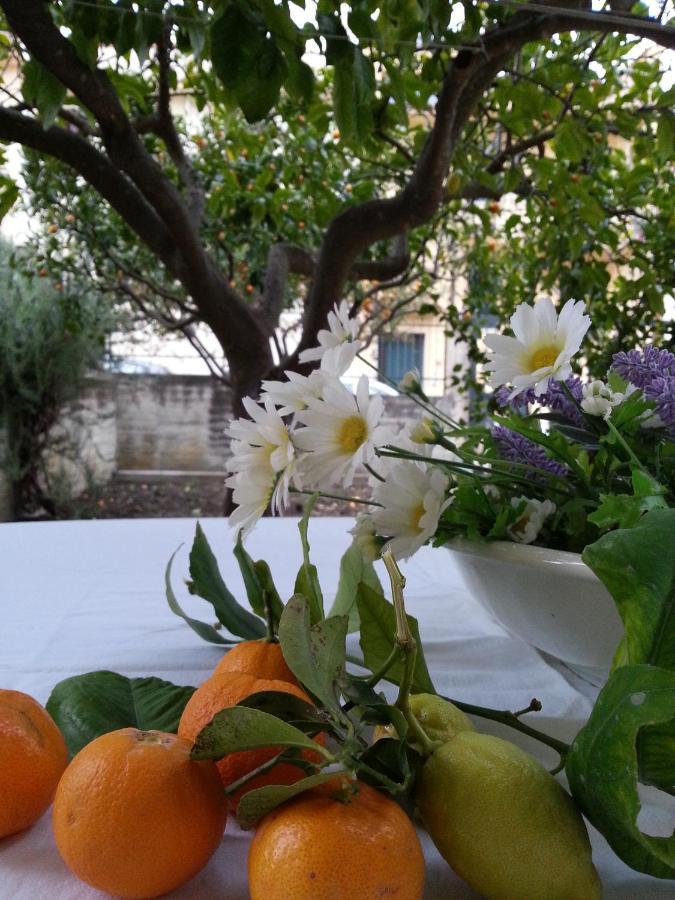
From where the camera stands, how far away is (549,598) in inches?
14.6

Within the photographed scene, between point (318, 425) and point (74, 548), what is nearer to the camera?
point (318, 425)

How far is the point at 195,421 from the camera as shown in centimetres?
480

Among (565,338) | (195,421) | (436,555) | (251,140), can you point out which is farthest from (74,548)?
(195,421)

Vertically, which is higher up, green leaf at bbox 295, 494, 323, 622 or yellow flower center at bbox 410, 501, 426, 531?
yellow flower center at bbox 410, 501, 426, 531

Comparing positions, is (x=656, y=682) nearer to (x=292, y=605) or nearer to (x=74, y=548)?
(x=292, y=605)

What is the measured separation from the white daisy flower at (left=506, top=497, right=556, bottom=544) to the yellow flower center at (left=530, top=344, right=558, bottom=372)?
0.07 meters

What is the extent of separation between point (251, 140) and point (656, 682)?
86.0 inches

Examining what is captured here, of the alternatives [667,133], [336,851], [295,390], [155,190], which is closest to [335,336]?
[295,390]

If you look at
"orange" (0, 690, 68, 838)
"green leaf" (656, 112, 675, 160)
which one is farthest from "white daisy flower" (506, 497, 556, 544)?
"green leaf" (656, 112, 675, 160)

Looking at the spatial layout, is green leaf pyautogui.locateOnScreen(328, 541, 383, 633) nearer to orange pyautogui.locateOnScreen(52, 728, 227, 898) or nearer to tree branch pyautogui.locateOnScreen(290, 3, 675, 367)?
orange pyautogui.locateOnScreen(52, 728, 227, 898)

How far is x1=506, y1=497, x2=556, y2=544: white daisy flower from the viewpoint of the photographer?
15.0 inches

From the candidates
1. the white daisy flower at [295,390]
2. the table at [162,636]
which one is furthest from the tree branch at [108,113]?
the white daisy flower at [295,390]

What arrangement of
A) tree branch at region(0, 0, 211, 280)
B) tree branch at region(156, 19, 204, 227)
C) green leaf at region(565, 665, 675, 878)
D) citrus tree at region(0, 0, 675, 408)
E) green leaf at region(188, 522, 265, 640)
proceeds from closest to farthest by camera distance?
green leaf at region(565, 665, 675, 878) < green leaf at region(188, 522, 265, 640) < citrus tree at region(0, 0, 675, 408) < tree branch at region(0, 0, 211, 280) < tree branch at region(156, 19, 204, 227)

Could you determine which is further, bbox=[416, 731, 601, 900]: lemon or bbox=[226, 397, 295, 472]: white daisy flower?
bbox=[226, 397, 295, 472]: white daisy flower
